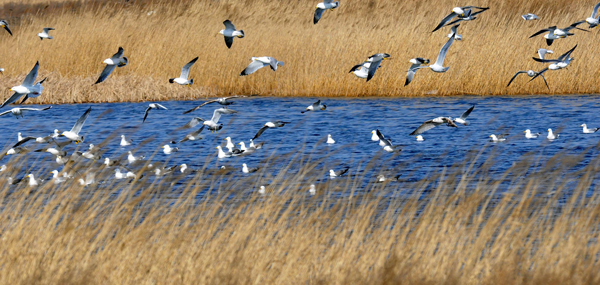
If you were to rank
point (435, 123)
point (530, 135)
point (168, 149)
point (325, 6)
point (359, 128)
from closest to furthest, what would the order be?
point (435, 123)
point (325, 6)
point (168, 149)
point (530, 135)
point (359, 128)

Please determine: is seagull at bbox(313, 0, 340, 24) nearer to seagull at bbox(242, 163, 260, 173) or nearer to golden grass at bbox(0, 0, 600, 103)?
seagull at bbox(242, 163, 260, 173)

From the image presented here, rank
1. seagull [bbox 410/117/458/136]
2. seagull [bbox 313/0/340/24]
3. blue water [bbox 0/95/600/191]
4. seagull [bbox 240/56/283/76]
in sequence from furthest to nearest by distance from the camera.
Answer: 1. seagull [bbox 313/0/340/24]
2. blue water [bbox 0/95/600/191]
3. seagull [bbox 240/56/283/76]
4. seagull [bbox 410/117/458/136]

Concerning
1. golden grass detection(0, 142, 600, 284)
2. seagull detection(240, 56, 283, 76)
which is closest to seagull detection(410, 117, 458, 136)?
seagull detection(240, 56, 283, 76)

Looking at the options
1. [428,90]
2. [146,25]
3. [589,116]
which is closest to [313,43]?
[428,90]

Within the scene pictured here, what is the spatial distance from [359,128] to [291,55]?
440cm

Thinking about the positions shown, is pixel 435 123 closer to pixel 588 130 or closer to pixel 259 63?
pixel 259 63

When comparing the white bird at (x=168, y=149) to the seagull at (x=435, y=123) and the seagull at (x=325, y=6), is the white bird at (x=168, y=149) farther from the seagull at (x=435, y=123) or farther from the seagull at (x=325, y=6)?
the seagull at (x=435, y=123)

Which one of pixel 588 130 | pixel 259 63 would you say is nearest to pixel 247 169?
pixel 259 63

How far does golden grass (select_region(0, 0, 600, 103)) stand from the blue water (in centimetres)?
41

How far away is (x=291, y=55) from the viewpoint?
774 inches

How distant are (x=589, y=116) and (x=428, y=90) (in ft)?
14.3

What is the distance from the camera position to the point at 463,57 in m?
18.8

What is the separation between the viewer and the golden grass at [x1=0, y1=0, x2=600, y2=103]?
61.9 ft

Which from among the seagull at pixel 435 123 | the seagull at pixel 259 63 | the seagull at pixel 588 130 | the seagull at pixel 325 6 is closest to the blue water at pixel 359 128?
the seagull at pixel 588 130
